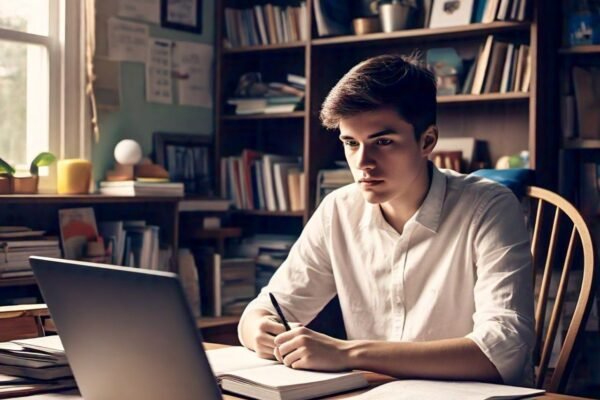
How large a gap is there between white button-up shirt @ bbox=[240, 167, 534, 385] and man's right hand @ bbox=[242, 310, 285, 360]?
0.09m

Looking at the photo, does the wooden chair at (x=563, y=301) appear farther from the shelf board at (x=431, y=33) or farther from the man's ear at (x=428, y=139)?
the shelf board at (x=431, y=33)

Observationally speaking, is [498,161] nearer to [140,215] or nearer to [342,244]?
[140,215]

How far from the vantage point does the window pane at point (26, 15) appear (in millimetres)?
3455

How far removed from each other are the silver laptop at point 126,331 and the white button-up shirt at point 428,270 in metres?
0.67

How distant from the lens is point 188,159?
4117 mm

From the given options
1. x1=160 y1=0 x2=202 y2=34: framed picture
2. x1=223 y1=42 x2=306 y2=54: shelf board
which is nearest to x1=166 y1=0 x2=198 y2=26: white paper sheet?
x1=160 y1=0 x2=202 y2=34: framed picture

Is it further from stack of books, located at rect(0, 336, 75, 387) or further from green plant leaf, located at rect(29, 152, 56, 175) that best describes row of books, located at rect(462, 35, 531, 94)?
stack of books, located at rect(0, 336, 75, 387)

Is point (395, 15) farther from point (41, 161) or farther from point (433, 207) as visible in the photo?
point (433, 207)

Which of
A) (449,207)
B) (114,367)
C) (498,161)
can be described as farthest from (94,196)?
(114,367)

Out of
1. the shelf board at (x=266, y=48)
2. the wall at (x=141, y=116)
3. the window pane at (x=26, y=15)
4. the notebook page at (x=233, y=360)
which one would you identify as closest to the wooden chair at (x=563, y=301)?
the notebook page at (x=233, y=360)

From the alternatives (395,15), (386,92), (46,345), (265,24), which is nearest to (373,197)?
(386,92)

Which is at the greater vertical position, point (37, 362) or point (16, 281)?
point (37, 362)

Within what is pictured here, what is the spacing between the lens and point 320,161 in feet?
13.2

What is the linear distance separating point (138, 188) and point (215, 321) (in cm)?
65
